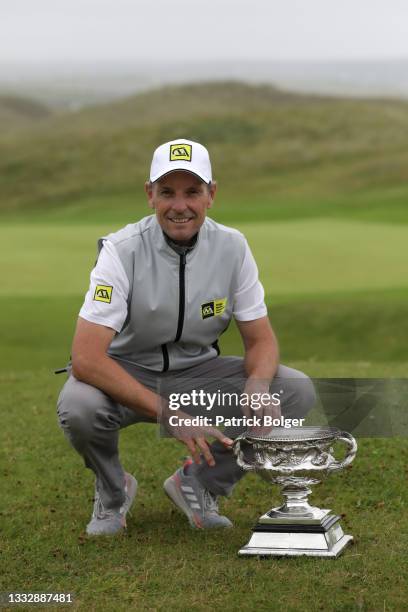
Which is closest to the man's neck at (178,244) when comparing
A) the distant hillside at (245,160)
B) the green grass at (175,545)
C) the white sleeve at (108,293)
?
the white sleeve at (108,293)

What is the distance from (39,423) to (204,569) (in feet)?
13.5

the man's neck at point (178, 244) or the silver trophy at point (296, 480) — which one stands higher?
the man's neck at point (178, 244)

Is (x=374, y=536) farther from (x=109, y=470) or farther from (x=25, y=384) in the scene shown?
(x=25, y=384)

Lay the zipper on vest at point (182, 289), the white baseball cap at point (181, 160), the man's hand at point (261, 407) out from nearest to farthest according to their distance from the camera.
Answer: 1. the man's hand at point (261, 407)
2. the white baseball cap at point (181, 160)
3. the zipper on vest at point (182, 289)

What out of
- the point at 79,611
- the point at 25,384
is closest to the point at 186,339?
the point at 79,611

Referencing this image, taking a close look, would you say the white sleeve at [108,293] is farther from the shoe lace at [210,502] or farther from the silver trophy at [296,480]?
the shoe lace at [210,502]

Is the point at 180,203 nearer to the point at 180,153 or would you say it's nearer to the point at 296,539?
the point at 180,153

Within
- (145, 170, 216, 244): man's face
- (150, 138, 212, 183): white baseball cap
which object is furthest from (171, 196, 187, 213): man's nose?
(150, 138, 212, 183): white baseball cap

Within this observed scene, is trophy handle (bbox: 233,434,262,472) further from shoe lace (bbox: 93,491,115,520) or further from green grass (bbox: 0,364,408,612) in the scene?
shoe lace (bbox: 93,491,115,520)

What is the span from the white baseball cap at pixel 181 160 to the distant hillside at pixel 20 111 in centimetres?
14445

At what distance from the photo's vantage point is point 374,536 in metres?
5.71

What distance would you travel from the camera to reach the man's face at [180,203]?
5.78 meters

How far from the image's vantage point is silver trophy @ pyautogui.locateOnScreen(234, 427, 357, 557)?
17.2 feet

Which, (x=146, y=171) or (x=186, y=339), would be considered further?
(x=146, y=171)
